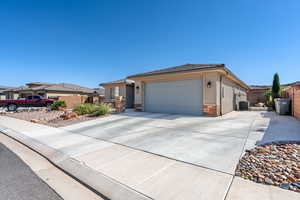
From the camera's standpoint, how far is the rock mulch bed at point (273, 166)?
2131mm

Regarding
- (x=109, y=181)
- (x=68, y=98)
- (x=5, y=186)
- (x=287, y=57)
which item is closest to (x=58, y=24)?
(x=68, y=98)

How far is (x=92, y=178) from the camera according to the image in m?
2.47

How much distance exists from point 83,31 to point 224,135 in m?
14.2

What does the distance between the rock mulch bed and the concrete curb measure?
1913mm

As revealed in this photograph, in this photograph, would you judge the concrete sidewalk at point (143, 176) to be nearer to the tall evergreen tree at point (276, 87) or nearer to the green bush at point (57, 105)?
the green bush at point (57, 105)

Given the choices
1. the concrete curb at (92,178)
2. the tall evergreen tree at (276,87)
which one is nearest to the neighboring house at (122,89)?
the concrete curb at (92,178)

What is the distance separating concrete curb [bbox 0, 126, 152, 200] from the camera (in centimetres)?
201

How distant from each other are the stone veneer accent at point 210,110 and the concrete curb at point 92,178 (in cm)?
771

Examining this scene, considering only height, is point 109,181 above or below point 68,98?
below

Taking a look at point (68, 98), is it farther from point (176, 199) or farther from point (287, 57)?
point (287, 57)

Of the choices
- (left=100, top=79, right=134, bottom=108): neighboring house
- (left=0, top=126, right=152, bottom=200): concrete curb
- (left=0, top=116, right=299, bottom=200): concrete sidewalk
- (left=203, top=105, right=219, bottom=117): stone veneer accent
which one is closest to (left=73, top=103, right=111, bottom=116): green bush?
(left=100, top=79, right=134, bottom=108): neighboring house

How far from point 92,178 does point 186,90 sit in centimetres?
821

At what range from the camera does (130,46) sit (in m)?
15.2

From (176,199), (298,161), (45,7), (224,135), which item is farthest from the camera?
(45,7)
